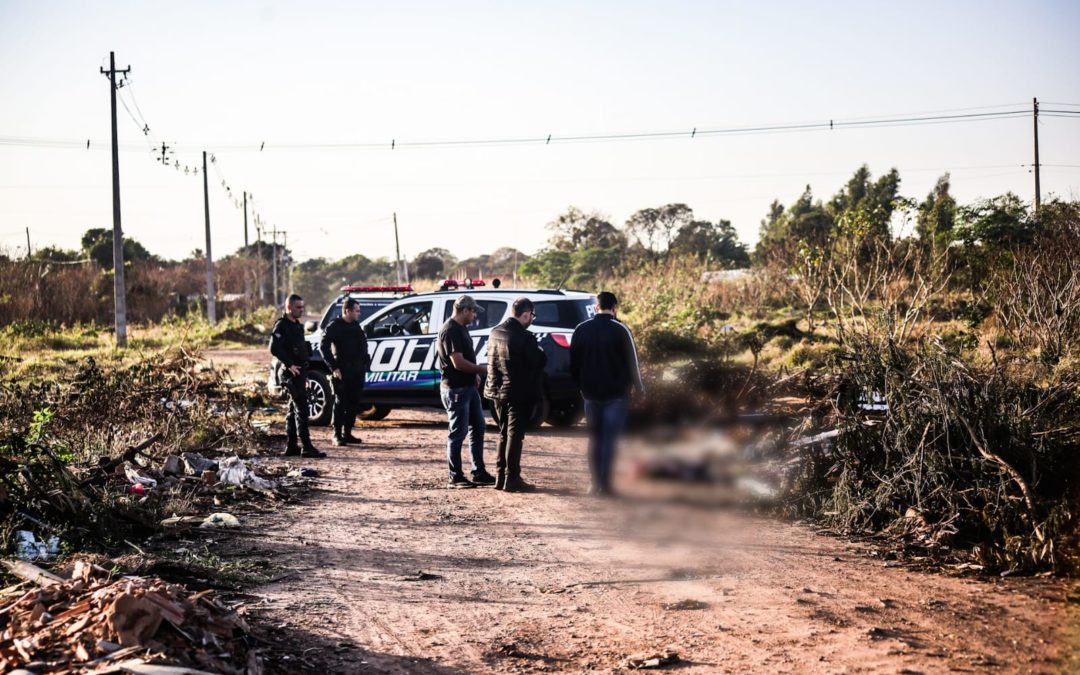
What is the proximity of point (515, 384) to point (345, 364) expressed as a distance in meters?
4.09

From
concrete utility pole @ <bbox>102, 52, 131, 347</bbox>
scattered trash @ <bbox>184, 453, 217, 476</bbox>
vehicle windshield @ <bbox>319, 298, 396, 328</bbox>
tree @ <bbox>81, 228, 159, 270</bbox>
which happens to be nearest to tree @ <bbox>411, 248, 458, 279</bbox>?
tree @ <bbox>81, 228, 159, 270</bbox>

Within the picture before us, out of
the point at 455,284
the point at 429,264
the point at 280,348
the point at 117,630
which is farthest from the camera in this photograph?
the point at 429,264

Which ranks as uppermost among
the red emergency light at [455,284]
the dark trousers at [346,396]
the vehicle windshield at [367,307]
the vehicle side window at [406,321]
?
the red emergency light at [455,284]

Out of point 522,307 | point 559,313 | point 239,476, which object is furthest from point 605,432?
point 559,313

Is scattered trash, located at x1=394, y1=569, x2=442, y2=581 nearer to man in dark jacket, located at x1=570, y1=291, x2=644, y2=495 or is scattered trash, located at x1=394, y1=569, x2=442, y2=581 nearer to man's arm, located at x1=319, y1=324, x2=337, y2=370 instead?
man in dark jacket, located at x1=570, y1=291, x2=644, y2=495

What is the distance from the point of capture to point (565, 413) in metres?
15.5

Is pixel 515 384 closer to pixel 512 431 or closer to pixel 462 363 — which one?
pixel 512 431

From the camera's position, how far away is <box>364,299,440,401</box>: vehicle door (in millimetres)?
15242

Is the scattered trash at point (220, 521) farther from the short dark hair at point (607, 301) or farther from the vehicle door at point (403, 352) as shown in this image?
the vehicle door at point (403, 352)

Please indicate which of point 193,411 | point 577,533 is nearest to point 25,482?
point 577,533

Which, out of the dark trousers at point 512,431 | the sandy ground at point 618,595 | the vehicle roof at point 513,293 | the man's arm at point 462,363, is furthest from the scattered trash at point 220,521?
the vehicle roof at point 513,293

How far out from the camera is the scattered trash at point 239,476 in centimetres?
1041

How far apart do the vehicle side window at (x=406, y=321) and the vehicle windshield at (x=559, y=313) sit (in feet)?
6.02

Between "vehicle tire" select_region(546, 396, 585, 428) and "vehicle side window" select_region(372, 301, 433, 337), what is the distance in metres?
A: 2.22
